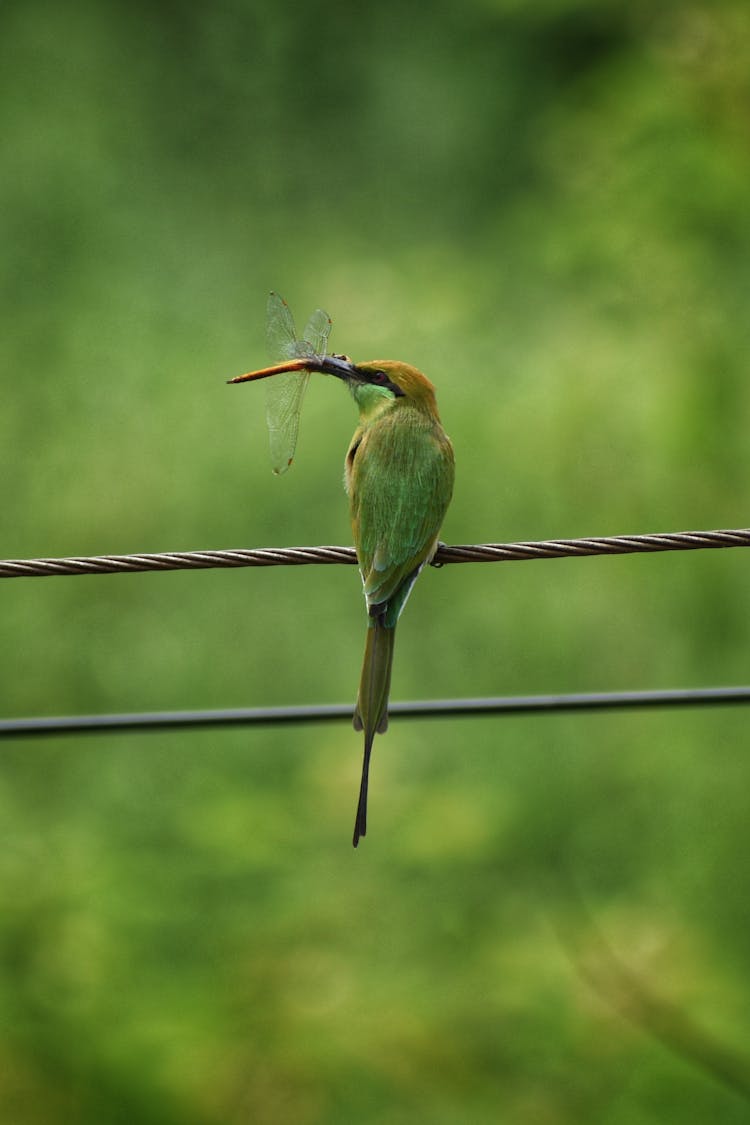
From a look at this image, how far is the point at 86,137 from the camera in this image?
29.0 feet

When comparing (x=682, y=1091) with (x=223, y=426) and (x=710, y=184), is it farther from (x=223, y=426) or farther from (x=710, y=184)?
(x=710, y=184)

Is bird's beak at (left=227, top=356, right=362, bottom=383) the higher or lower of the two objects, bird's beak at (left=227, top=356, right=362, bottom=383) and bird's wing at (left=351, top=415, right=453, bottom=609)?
the higher

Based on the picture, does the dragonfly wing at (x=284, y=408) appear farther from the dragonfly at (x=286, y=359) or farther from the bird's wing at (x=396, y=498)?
the bird's wing at (x=396, y=498)

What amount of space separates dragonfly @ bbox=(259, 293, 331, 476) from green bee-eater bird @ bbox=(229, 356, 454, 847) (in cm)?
2

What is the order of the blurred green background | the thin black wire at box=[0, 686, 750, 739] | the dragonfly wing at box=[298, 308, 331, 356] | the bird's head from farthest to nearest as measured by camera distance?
the blurred green background, the bird's head, the dragonfly wing at box=[298, 308, 331, 356], the thin black wire at box=[0, 686, 750, 739]

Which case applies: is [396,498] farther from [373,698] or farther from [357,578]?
[357,578]

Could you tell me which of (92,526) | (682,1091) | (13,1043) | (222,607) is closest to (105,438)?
(92,526)

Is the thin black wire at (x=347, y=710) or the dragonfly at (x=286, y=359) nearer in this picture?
the thin black wire at (x=347, y=710)

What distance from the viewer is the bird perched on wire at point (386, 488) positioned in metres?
2.84

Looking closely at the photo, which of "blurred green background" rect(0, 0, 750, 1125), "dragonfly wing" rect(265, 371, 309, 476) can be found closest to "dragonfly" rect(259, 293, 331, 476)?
"dragonfly wing" rect(265, 371, 309, 476)

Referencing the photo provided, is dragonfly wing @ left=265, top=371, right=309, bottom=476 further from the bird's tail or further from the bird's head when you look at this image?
the bird's tail

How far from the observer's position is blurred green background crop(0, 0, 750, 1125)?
5000 mm

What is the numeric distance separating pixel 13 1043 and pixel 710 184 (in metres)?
5.48

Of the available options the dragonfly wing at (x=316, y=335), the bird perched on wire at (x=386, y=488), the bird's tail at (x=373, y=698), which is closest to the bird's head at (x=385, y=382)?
the bird perched on wire at (x=386, y=488)
